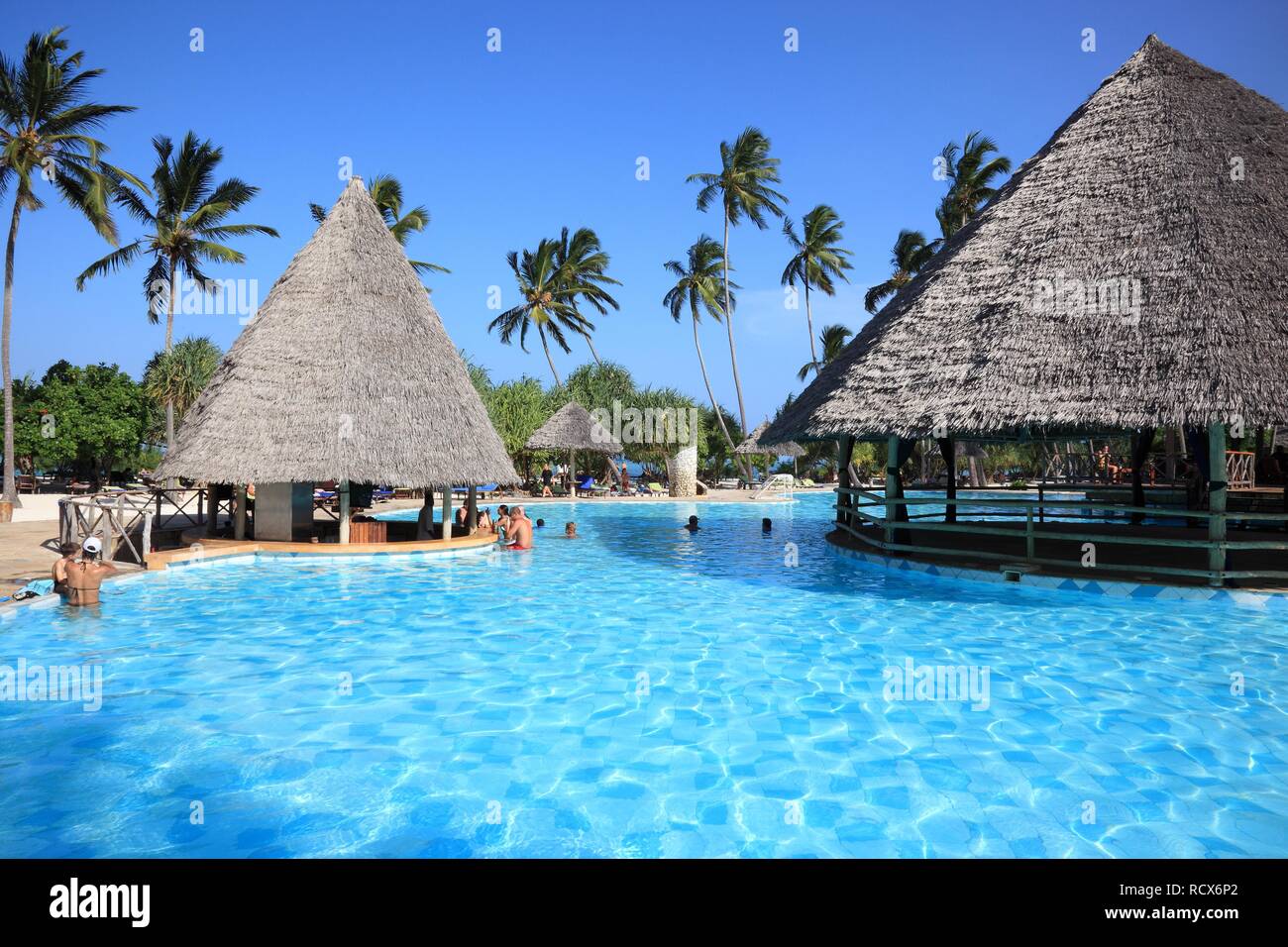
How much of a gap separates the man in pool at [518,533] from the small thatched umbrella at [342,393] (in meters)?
0.90

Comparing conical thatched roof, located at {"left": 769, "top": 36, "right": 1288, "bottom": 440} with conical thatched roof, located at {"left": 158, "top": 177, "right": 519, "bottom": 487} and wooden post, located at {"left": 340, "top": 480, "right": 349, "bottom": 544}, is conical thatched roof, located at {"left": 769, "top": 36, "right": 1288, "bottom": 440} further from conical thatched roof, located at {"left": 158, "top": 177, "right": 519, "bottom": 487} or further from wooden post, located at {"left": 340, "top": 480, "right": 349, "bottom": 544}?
wooden post, located at {"left": 340, "top": 480, "right": 349, "bottom": 544}

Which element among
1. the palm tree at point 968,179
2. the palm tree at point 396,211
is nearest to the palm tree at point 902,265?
the palm tree at point 968,179

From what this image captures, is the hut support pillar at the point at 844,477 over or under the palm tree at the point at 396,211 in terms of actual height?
under

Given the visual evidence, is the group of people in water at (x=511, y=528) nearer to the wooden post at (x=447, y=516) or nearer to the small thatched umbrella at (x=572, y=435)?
the wooden post at (x=447, y=516)

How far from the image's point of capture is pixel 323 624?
883cm

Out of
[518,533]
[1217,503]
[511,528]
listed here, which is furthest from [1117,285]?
[511,528]

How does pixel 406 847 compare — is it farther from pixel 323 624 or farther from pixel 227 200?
pixel 227 200

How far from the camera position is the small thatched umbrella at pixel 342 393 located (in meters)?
13.7

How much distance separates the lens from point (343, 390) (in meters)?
14.2

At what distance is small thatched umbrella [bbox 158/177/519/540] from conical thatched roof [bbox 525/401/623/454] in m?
13.9

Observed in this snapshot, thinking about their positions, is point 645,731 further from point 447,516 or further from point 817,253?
point 817,253
